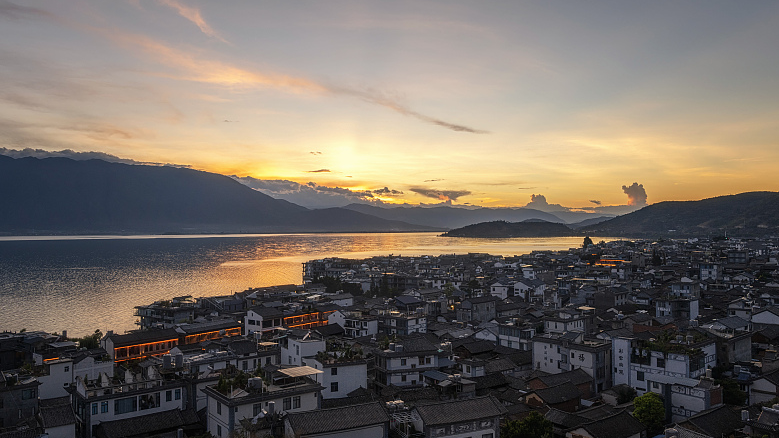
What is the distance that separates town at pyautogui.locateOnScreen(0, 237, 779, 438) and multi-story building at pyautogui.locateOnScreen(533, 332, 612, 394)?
0.25 feet

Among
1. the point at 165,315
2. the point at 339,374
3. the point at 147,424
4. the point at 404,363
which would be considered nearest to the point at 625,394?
the point at 404,363

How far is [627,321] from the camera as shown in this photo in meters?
32.2

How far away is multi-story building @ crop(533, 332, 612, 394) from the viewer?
80.0 ft

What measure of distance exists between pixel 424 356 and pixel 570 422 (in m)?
7.15

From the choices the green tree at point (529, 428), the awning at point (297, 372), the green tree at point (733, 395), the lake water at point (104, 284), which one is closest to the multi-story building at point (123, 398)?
the awning at point (297, 372)

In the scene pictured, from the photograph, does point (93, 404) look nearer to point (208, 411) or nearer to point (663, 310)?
point (208, 411)

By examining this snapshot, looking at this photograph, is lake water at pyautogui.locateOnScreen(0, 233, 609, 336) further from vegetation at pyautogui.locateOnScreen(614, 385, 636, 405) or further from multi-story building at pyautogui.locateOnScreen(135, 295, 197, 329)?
vegetation at pyautogui.locateOnScreen(614, 385, 636, 405)

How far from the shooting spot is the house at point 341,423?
1429 centimetres

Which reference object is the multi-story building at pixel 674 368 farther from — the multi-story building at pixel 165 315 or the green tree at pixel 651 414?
the multi-story building at pixel 165 315

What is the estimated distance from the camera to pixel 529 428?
17750mm

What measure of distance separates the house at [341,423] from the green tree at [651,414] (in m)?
10.3

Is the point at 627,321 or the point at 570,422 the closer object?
the point at 570,422

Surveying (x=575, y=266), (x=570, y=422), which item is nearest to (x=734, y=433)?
(x=570, y=422)

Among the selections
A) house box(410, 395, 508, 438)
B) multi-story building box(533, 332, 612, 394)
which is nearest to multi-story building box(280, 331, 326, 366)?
house box(410, 395, 508, 438)
